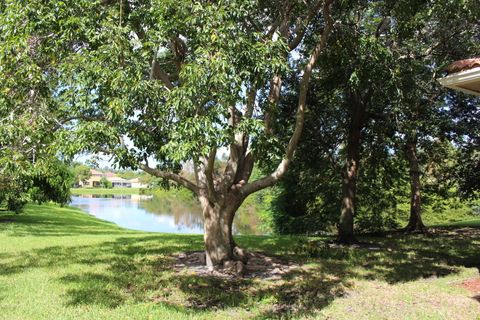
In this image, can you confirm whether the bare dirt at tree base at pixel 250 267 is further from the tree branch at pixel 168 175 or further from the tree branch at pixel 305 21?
the tree branch at pixel 305 21

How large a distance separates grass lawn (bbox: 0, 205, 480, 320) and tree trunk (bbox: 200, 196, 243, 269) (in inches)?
35.1

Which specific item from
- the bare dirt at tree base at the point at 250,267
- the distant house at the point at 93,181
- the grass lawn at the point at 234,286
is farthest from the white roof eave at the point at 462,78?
the distant house at the point at 93,181

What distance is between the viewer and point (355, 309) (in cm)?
636

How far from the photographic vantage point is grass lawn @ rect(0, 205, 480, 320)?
20.2 feet

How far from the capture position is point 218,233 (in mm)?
9094

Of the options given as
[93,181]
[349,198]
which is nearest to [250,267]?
[349,198]

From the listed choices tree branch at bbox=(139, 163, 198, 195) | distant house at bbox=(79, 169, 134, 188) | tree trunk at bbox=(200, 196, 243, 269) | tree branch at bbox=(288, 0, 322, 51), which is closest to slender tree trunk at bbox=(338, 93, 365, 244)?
tree branch at bbox=(288, 0, 322, 51)

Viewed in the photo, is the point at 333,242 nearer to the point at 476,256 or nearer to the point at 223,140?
the point at 476,256

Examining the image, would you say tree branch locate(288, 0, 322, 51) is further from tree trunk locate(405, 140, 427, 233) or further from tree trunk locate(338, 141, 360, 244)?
tree trunk locate(405, 140, 427, 233)

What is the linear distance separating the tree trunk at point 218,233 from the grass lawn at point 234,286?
89 cm

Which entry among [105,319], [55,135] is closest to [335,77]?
[55,135]

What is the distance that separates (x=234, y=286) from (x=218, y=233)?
5.07ft

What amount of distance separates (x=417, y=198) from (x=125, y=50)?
13.0 metres

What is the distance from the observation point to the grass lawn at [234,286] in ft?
20.2
